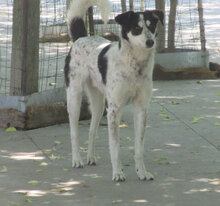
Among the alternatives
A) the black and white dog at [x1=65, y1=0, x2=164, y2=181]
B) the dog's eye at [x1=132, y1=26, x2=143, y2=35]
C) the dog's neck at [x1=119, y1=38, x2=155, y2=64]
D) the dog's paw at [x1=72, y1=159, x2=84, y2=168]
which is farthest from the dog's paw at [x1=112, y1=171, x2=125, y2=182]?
the dog's eye at [x1=132, y1=26, x2=143, y2=35]

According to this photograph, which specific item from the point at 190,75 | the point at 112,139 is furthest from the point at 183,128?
the point at 190,75

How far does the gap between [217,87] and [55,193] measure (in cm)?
560

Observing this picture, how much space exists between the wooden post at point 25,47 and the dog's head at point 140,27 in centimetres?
258

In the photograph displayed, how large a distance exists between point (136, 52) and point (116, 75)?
0.30 metres

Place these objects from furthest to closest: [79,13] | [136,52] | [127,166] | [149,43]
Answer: [79,13]
[127,166]
[136,52]
[149,43]

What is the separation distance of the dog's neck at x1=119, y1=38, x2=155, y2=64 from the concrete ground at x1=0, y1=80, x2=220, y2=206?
3.91 ft

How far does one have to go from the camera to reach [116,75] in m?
5.38

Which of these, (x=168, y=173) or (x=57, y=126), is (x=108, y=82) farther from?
(x=57, y=126)

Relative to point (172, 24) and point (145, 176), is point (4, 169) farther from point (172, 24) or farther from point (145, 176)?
point (172, 24)

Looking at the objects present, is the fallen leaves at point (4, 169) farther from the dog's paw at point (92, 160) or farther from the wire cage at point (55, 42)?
the wire cage at point (55, 42)

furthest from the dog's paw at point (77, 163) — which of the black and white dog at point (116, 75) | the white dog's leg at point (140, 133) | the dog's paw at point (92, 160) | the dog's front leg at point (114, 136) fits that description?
the white dog's leg at point (140, 133)

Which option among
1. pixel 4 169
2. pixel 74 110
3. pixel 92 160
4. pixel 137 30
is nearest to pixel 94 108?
pixel 74 110

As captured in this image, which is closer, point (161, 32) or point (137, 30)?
point (137, 30)

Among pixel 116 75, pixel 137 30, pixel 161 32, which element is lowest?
pixel 116 75
